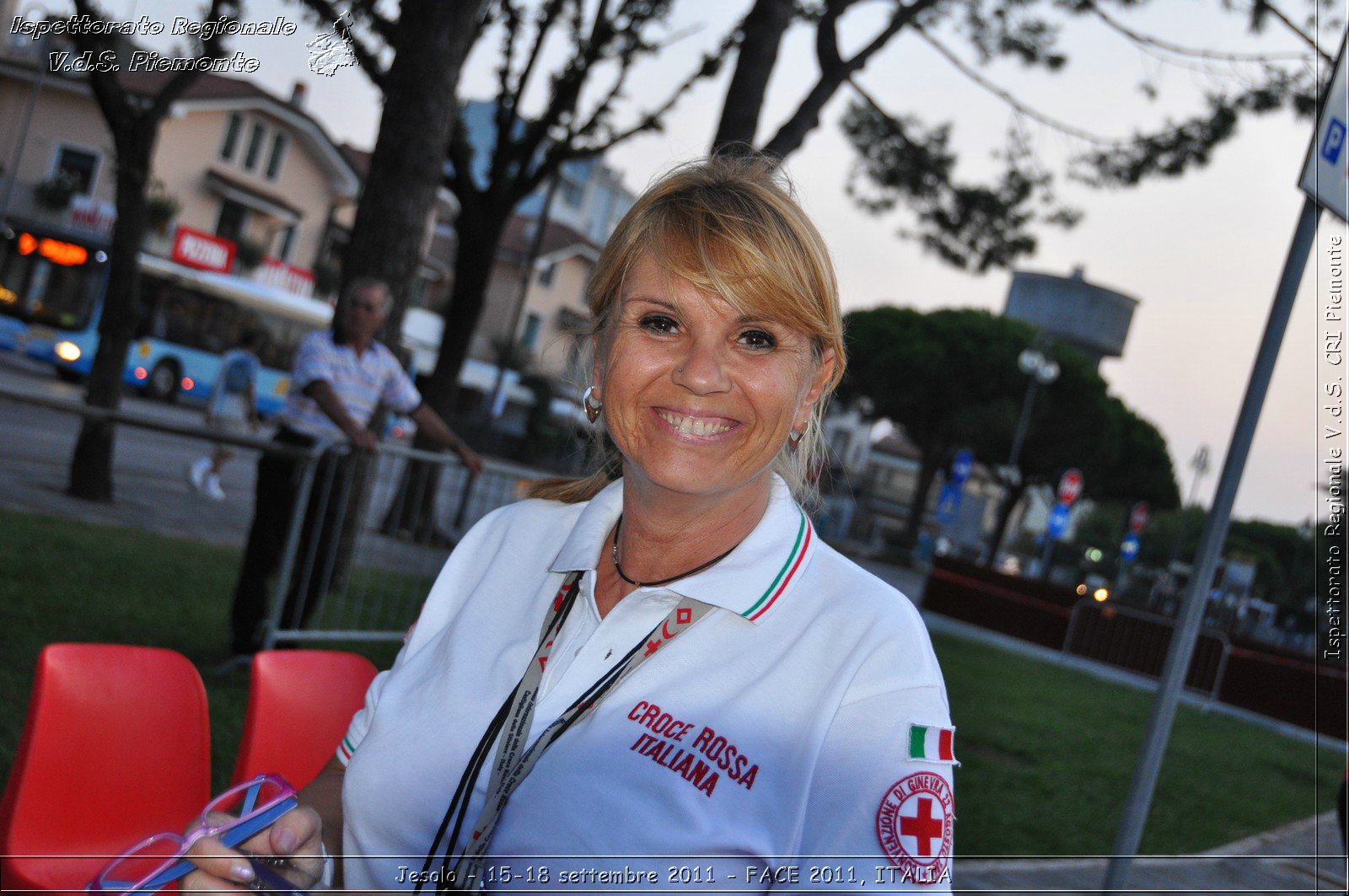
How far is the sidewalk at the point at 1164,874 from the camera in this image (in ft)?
15.5

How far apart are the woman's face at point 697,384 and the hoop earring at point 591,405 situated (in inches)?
8.2

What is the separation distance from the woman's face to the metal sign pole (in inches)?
79.8

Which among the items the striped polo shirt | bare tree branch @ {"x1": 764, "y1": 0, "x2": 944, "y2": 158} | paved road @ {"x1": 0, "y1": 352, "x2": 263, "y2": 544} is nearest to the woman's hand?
the striped polo shirt

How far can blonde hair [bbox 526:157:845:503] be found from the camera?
1879 millimetres

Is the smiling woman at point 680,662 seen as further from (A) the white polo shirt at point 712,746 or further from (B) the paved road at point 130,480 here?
(B) the paved road at point 130,480

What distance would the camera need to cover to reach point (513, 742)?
184 centimetres

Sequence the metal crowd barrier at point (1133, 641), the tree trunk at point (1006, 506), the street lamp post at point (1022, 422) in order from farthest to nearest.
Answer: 1. the tree trunk at point (1006, 506)
2. the street lamp post at point (1022, 422)
3. the metal crowd barrier at point (1133, 641)

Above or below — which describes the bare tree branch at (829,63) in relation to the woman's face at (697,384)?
above

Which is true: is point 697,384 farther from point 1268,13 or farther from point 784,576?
point 1268,13

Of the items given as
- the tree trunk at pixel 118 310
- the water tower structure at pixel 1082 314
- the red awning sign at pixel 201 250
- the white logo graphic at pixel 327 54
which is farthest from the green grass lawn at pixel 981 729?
the water tower structure at pixel 1082 314

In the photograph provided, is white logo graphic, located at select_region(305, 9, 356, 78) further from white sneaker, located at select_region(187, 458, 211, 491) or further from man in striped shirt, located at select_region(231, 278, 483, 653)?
white sneaker, located at select_region(187, 458, 211, 491)

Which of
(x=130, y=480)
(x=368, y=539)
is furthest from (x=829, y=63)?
(x=130, y=480)

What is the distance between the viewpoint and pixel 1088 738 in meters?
10.3

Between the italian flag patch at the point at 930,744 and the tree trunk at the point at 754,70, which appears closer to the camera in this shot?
the italian flag patch at the point at 930,744
